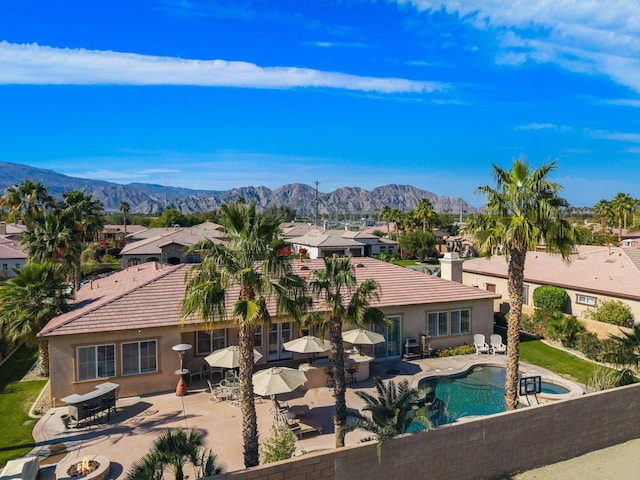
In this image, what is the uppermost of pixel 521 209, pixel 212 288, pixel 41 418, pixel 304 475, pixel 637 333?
pixel 521 209

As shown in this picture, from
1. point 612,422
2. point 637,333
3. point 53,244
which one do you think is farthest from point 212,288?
point 53,244

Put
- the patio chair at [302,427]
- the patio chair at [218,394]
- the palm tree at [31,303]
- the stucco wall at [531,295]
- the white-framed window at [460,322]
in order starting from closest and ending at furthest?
1. the patio chair at [302,427]
2. the patio chair at [218,394]
3. the palm tree at [31,303]
4. the white-framed window at [460,322]
5. the stucco wall at [531,295]

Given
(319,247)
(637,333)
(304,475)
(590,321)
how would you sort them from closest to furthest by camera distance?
1. (304,475)
2. (637,333)
3. (590,321)
4. (319,247)

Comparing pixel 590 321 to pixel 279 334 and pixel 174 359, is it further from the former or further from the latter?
pixel 174 359

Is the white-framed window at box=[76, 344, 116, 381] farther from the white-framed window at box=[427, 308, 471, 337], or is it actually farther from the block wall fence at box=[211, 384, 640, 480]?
the white-framed window at box=[427, 308, 471, 337]

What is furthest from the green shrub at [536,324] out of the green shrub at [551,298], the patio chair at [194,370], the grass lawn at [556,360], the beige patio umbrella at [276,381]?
the patio chair at [194,370]

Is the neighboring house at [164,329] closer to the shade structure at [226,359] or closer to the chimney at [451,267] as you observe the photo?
the shade structure at [226,359]

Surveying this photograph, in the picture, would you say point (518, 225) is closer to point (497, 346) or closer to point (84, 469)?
point (497, 346)
